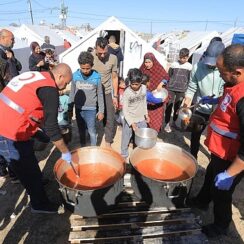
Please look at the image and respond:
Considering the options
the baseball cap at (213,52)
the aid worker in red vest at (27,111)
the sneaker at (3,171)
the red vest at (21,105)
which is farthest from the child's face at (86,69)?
the sneaker at (3,171)

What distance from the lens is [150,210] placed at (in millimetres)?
3184

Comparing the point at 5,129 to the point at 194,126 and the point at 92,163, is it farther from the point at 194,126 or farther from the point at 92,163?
the point at 194,126

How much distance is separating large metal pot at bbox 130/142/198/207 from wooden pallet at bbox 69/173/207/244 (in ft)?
0.48

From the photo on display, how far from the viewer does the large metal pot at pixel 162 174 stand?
294cm

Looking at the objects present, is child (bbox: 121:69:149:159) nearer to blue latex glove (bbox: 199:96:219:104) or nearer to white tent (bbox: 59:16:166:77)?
blue latex glove (bbox: 199:96:219:104)

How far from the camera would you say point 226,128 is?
99.2 inches

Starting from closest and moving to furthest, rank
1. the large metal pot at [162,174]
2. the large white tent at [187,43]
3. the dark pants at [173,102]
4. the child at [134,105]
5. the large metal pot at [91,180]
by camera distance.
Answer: the large metal pot at [91,180]
the large metal pot at [162,174]
the child at [134,105]
the dark pants at [173,102]
the large white tent at [187,43]

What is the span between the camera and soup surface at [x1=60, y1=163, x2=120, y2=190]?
10.4 feet

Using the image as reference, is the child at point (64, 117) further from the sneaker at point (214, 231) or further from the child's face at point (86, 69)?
the sneaker at point (214, 231)

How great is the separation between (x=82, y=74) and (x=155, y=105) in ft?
5.01

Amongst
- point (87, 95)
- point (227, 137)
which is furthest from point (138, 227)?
point (87, 95)

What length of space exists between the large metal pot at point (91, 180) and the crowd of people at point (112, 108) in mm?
375

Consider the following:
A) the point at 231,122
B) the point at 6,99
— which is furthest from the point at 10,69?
the point at 231,122

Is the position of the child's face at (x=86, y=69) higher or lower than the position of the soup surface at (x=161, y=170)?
higher
